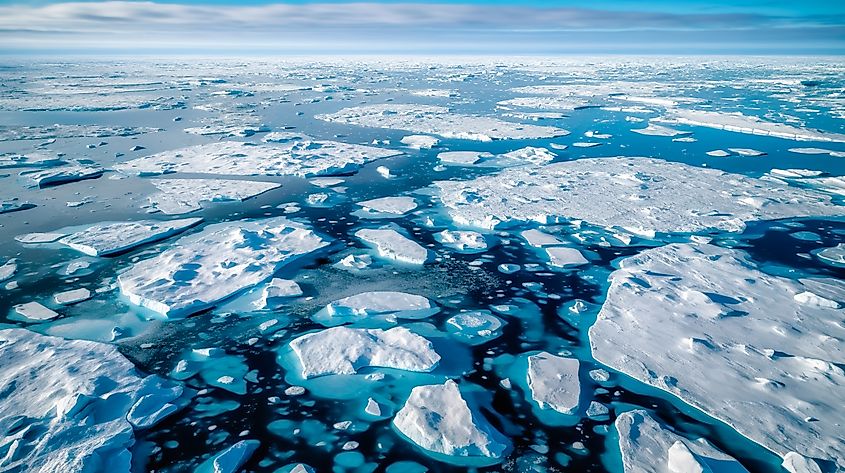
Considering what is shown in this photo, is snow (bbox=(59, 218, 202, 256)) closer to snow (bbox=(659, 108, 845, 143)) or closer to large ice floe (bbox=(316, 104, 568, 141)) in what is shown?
large ice floe (bbox=(316, 104, 568, 141))

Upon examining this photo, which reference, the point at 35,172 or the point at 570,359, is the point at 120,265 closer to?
the point at 570,359

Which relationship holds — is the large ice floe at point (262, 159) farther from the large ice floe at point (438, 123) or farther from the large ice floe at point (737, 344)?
the large ice floe at point (737, 344)

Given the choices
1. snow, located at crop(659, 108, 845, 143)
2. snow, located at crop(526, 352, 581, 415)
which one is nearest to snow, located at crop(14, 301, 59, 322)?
snow, located at crop(526, 352, 581, 415)

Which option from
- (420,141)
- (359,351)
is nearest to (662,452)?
(359,351)

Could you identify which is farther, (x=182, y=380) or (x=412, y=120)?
(x=412, y=120)

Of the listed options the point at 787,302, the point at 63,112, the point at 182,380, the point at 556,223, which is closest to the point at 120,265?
the point at 182,380

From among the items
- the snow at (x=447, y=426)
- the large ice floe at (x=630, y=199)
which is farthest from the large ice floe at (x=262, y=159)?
the snow at (x=447, y=426)

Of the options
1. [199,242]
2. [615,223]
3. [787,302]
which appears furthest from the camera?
[615,223]
